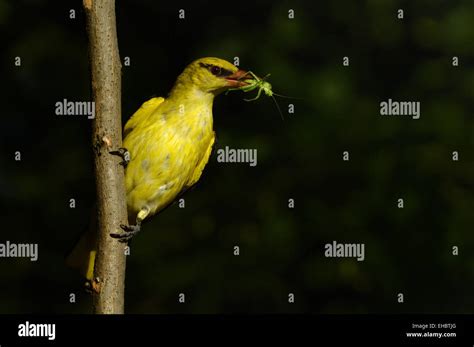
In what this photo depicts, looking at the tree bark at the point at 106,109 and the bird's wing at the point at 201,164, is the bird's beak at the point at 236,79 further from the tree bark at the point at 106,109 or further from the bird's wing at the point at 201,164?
the tree bark at the point at 106,109

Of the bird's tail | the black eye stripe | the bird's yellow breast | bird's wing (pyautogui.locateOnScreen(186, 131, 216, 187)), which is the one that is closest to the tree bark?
the bird's yellow breast

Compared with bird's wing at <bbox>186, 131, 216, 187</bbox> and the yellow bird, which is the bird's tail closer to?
the yellow bird

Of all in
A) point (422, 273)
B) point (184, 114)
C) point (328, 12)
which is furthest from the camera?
point (328, 12)

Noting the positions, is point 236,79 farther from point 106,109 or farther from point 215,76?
point 106,109

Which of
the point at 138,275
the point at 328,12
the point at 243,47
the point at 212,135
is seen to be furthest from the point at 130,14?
the point at 212,135

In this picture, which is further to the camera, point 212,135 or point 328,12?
point 328,12

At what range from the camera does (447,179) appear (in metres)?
6.40

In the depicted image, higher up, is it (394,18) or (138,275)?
(394,18)

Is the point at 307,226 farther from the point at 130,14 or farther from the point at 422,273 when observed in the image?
the point at 130,14

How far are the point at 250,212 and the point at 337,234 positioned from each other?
2.12ft

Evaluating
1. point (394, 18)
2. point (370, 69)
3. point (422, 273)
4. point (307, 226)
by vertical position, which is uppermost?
point (394, 18)

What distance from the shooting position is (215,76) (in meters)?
4.33

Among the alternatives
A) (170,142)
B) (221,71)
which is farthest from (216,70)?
(170,142)

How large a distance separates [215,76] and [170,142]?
0.40m
